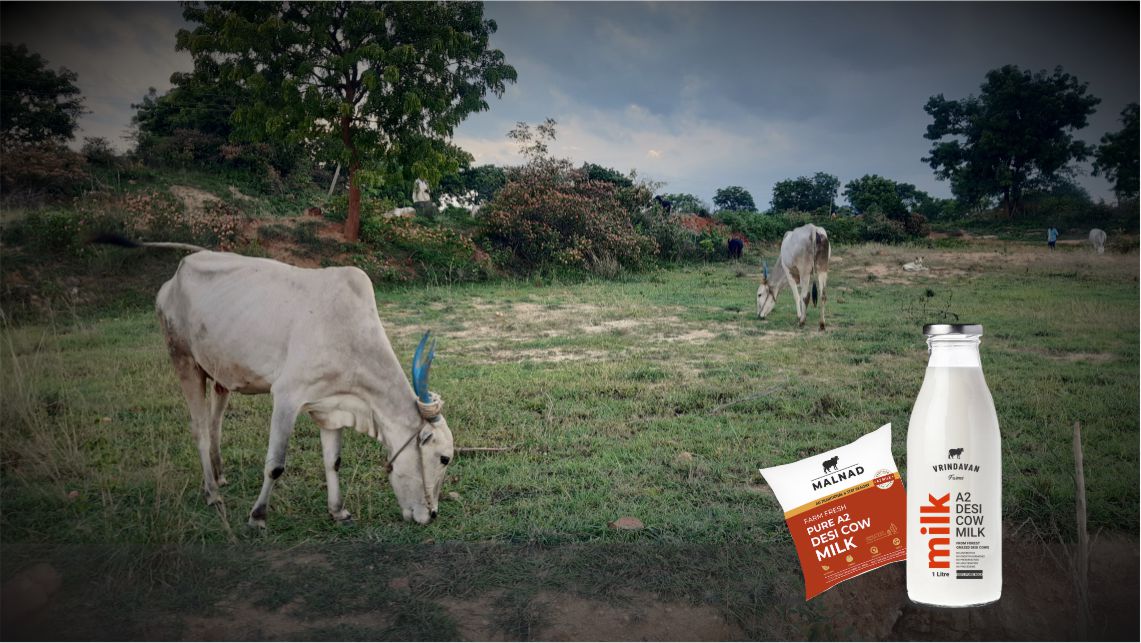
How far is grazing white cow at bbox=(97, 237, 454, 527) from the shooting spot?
9.60 ft

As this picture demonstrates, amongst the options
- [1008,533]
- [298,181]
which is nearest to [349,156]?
[298,181]

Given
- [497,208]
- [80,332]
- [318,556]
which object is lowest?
[318,556]

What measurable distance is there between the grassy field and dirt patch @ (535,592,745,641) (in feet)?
0.20

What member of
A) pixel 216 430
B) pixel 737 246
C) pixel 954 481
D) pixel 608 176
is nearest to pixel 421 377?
pixel 216 430

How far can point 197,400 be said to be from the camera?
3.38 m

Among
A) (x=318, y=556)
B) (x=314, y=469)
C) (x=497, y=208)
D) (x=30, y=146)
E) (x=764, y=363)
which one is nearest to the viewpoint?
(x=318, y=556)

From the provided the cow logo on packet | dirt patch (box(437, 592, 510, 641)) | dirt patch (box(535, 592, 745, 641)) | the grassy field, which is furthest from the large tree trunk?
the cow logo on packet

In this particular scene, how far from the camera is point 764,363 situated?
522 cm

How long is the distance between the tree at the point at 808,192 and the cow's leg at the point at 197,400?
196 inches

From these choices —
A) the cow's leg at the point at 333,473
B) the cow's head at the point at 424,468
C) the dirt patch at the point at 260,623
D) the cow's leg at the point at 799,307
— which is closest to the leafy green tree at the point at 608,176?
the cow's leg at the point at 799,307

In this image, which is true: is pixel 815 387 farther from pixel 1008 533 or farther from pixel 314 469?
pixel 314 469

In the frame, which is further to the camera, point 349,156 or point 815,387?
point 815,387

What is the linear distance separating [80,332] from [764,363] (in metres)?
4.45

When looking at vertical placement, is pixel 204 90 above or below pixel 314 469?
above
